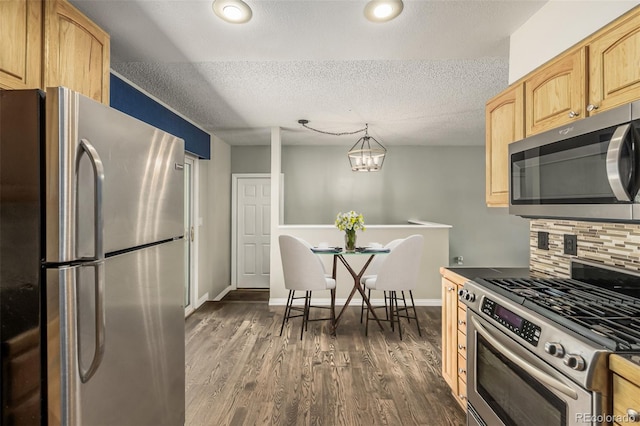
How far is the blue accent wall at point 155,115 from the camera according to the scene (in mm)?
2652

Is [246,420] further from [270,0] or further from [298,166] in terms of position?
[298,166]

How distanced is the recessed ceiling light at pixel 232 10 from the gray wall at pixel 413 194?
13.8ft

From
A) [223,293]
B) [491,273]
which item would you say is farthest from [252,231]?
[491,273]

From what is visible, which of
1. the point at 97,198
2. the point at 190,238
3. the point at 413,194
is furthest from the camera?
the point at 413,194

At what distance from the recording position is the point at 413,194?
5.97m

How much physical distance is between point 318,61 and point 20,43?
1.72m

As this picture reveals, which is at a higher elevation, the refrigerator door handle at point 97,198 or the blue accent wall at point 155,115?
the blue accent wall at point 155,115

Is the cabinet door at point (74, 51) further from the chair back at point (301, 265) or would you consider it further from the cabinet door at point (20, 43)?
the chair back at point (301, 265)

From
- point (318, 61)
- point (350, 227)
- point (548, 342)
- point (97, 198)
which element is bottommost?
point (548, 342)

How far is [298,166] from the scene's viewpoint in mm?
5934

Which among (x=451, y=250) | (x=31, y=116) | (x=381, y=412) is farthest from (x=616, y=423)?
(x=451, y=250)

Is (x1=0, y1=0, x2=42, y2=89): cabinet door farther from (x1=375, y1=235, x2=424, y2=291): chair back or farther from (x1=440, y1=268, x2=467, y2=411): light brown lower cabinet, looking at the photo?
(x1=375, y1=235, x2=424, y2=291): chair back

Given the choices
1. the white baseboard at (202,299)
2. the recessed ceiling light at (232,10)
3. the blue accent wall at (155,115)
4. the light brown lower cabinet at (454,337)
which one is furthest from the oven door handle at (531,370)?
the white baseboard at (202,299)

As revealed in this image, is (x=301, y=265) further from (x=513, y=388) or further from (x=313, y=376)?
(x=513, y=388)
